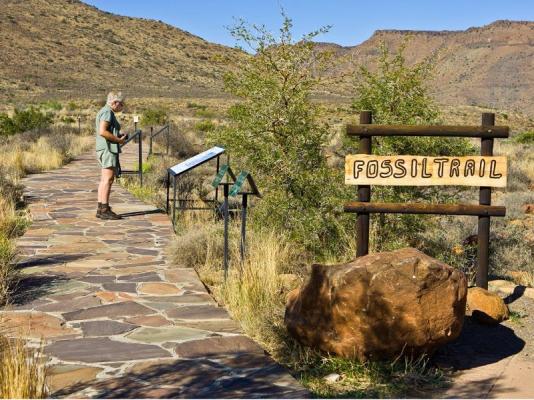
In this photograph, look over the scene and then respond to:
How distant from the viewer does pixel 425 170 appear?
6.53 meters

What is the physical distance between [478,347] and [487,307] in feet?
2.09

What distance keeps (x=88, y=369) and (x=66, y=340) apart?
0.69m

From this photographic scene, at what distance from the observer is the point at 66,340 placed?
526cm

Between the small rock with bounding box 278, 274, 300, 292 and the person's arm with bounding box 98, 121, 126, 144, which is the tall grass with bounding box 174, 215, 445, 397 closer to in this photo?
the small rock with bounding box 278, 274, 300, 292

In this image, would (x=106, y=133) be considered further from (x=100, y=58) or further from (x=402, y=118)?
(x=100, y=58)

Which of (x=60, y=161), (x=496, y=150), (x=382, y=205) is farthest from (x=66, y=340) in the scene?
(x=496, y=150)

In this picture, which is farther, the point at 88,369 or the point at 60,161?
the point at 60,161

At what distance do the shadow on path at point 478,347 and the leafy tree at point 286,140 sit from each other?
241cm

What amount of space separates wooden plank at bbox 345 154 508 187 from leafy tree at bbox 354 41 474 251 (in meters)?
1.78

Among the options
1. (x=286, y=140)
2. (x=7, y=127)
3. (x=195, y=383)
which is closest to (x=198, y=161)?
(x=286, y=140)

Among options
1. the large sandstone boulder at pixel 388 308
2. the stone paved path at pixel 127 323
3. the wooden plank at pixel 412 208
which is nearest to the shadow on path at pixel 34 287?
the stone paved path at pixel 127 323

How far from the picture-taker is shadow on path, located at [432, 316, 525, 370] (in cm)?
554

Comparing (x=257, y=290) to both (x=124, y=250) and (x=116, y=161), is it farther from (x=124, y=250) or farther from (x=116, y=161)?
(x=116, y=161)

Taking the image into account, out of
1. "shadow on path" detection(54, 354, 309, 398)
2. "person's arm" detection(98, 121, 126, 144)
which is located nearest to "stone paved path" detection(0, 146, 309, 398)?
"shadow on path" detection(54, 354, 309, 398)
